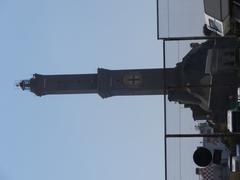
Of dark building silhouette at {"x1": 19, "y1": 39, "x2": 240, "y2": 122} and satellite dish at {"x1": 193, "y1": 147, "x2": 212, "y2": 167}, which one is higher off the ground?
dark building silhouette at {"x1": 19, "y1": 39, "x2": 240, "y2": 122}

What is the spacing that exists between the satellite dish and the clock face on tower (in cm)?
1750

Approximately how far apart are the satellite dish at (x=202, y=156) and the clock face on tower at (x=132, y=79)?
57.4ft

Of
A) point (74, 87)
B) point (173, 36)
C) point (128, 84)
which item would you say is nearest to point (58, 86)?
point (74, 87)

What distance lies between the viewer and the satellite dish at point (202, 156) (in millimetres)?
14700

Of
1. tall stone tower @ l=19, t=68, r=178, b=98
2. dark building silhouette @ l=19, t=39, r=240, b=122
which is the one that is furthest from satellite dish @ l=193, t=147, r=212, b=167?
tall stone tower @ l=19, t=68, r=178, b=98

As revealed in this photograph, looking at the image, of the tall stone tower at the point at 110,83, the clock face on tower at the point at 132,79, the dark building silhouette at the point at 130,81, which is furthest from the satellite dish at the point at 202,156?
the clock face on tower at the point at 132,79

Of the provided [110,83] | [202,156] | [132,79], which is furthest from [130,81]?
[202,156]

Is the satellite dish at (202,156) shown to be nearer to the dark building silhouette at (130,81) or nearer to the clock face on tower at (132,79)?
the dark building silhouette at (130,81)

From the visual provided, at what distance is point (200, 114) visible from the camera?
84.5 ft

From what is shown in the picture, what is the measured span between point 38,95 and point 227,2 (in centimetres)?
2076

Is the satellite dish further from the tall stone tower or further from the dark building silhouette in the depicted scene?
the tall stone tower

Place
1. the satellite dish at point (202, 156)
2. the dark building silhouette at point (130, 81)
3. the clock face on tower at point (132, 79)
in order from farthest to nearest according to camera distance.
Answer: the clock face on tower at point (132, 79), the dark building silhouette at point (130, 81), the satellite dish at point (202, 156)

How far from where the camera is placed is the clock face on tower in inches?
1271

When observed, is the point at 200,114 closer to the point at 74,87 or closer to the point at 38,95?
the point at 74,87
